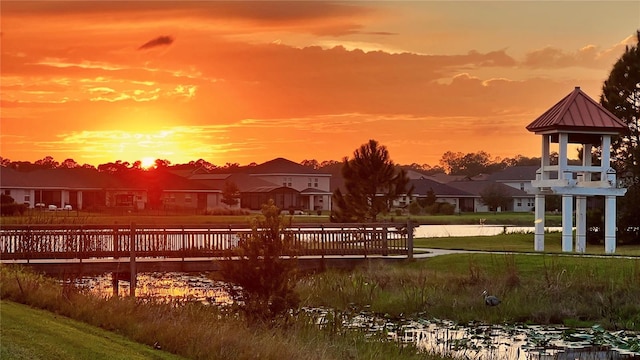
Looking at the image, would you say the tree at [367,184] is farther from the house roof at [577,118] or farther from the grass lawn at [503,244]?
the house roof at [577,118]

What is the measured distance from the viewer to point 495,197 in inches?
3723

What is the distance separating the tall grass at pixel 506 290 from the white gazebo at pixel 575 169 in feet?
21.4

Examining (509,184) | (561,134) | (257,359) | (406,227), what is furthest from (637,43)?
(509,184)

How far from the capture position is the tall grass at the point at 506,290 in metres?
22.8

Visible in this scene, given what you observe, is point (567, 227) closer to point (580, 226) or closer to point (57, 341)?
point (580, 226)

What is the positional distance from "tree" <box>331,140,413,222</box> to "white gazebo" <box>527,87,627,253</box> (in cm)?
932

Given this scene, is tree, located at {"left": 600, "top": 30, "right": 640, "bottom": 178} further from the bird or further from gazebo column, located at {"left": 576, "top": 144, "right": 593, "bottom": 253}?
the bird

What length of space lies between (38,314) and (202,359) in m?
4.48

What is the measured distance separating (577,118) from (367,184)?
11854mm

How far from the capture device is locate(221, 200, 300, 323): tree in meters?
18.0

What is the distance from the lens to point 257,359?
553 inches

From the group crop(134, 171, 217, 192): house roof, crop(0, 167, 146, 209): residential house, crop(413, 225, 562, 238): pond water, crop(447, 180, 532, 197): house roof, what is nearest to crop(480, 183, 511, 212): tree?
crop(447, 180, 532, 197): house roof

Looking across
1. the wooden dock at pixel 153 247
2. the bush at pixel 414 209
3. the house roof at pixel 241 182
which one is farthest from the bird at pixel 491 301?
the house roof at pixel 241 182

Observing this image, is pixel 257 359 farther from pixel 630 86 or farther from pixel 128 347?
pixel 630 86
